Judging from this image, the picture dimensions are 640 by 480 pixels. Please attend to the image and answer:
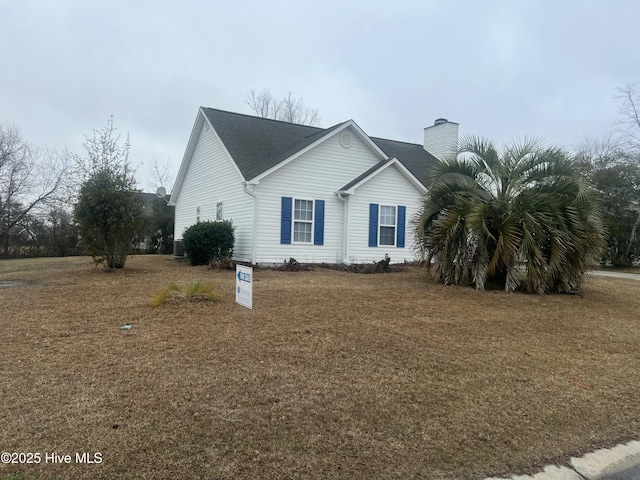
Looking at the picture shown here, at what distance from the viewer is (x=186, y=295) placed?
7121 mm

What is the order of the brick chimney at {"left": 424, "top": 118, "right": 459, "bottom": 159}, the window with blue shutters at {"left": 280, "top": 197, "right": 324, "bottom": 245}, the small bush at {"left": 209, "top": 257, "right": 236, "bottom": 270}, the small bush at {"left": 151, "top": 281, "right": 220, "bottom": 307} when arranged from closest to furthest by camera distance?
the small bush at {"left": 151, "top": 281, "right": 220, "bottom": 307} → the small bush at {"left": 209, "top": 257, "right": 236, "bottom": 270} → the window with blue shutters at {"left": 280, "top": 197, "right": 324, "bottom": 245} → the brick chimney at {"left": 424, "top": 118, "right": 459, "bottom": 159}

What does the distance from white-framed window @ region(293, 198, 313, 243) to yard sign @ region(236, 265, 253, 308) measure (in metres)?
8.25

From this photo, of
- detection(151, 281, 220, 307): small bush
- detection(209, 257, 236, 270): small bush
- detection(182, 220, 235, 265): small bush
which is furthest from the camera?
detection(182, 220, 235, 265): small bush

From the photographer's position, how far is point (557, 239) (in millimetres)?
9133

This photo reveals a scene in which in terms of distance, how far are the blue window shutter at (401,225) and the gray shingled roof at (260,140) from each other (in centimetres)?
200

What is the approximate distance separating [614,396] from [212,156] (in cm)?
1527

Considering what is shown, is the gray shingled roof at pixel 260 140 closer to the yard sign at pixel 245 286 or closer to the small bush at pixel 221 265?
the small bush at pixel 221 265

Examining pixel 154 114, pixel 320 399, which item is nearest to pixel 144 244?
pixel 154 114

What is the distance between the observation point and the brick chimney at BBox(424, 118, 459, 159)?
21781 mm

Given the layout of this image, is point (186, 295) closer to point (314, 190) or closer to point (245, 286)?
point (245, 286)

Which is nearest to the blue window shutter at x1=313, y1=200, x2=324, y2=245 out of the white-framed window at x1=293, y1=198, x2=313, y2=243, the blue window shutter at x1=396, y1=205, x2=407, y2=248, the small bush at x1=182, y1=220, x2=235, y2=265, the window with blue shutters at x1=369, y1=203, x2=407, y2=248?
the white-framed window at x1=293, y1=198, x2=313, y2=243

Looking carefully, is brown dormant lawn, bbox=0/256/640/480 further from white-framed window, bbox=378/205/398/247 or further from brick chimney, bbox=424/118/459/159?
brick chimney, bbox=424/118/459/159

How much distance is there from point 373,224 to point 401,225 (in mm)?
1292

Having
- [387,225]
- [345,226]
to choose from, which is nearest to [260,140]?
[345,226]
